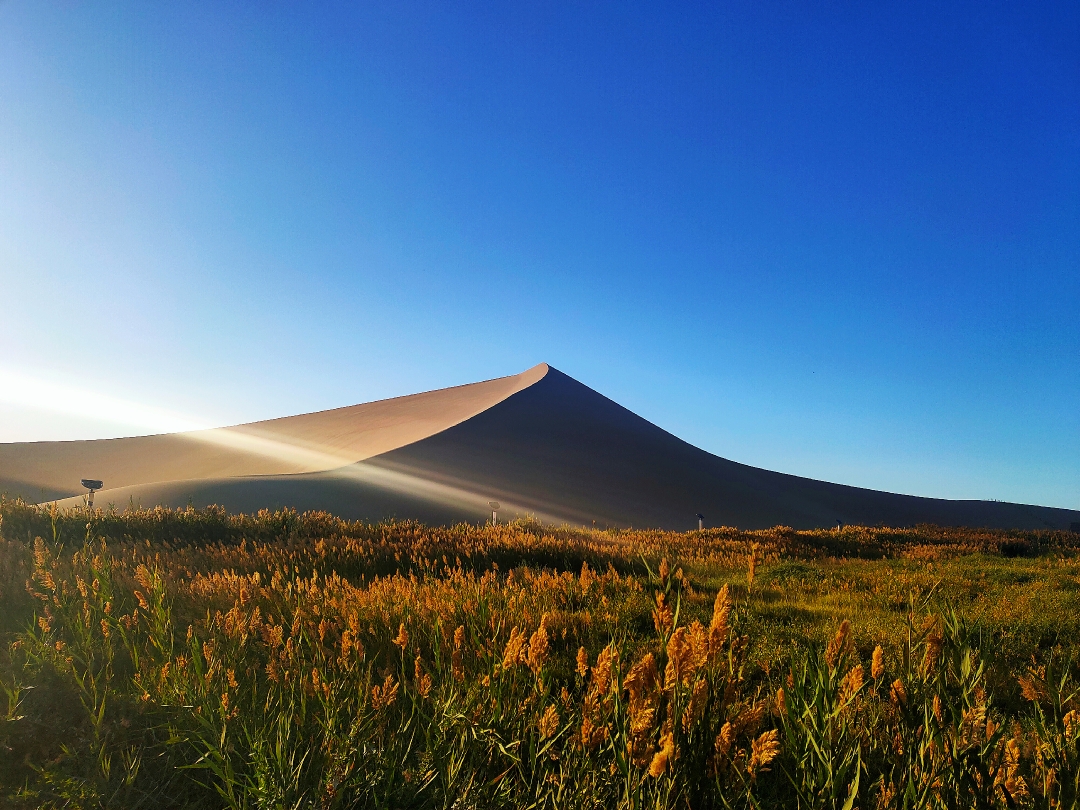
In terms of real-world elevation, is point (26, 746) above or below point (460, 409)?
below

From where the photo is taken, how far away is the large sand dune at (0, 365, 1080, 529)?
3259cm

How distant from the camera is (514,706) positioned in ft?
8.45

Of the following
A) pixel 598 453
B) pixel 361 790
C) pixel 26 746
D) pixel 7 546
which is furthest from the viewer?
pixel 598 453

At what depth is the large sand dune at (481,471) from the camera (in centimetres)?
3259

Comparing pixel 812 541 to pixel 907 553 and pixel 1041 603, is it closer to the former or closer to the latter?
pixel 907 553

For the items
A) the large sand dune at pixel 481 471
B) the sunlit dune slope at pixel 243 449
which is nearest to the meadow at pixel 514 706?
the large sand dune at pixel 481 471

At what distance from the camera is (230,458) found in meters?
57.6

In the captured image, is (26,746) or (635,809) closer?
(635,809)

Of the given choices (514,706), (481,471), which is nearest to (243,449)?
(481,471)

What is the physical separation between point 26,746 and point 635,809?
9.29ft

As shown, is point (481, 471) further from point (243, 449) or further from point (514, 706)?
point (514, 706)

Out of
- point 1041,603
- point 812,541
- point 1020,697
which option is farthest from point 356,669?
point 812,541

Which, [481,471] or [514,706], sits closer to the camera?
[514,706]

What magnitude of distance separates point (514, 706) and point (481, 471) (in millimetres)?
42947
